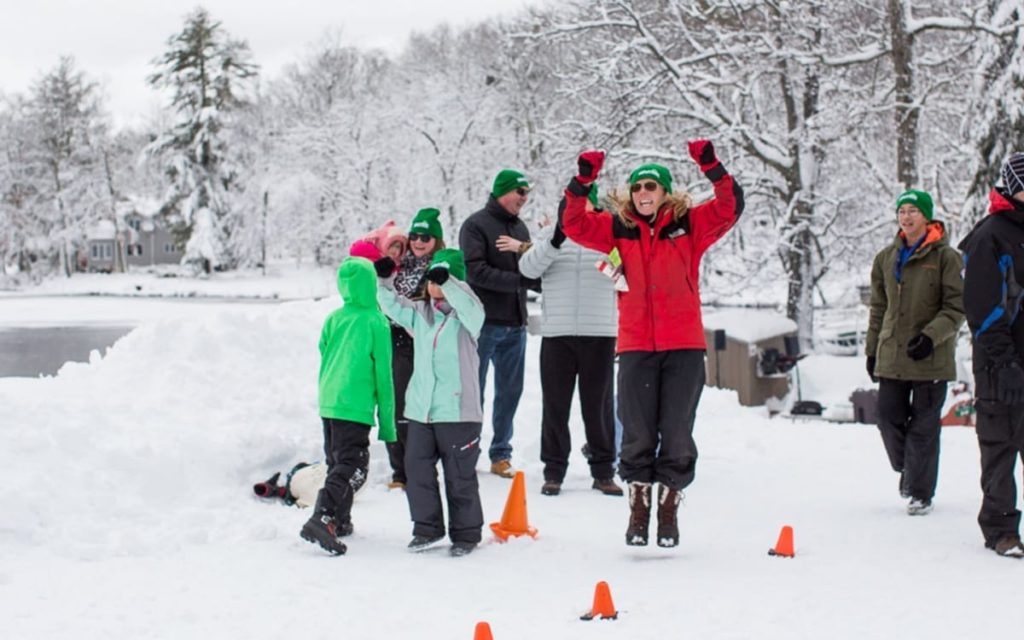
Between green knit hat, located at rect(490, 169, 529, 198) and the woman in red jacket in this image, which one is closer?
the woman in red jacket

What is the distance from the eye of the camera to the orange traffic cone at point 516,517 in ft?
20.1

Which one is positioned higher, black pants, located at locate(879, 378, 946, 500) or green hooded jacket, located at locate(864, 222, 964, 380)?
green hooded jacket, located at locate(864, 222, 964, 380)

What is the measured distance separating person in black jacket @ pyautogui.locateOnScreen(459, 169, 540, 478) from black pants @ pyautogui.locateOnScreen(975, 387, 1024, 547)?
3186 millimetres

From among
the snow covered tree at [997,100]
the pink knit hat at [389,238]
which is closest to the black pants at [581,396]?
the pink knit hat at [389,238]

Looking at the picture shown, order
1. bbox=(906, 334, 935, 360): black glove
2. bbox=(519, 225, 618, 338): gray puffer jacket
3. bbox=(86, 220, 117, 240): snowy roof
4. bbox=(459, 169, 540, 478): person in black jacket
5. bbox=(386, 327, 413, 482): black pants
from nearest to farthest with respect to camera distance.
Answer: bbox=(906, 334, 935, 360): black glove
bbox=(386, 327, 413, 482): black pants
bbox=(519, 225, 618, 338): gray puffer jacket
bbox=(459, 169, 540, 478): person in black jacket
bbox=(86, 220, 117, 240): snowy roof

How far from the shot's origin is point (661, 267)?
18.6 ft

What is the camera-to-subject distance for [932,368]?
653 centimetres

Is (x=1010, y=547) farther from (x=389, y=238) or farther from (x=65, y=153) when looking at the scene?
(x=65, y=153)

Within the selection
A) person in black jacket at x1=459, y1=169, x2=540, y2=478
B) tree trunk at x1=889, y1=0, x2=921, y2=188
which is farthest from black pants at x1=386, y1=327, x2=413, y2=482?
tree trunk at x1=889, y1=0, x2=921, y2=188

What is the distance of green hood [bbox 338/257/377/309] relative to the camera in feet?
20.5

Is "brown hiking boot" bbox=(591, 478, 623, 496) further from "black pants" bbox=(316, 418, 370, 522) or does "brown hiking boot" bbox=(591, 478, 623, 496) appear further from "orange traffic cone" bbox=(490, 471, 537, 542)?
"black pants" bbox=(316, 418, 370, 522)

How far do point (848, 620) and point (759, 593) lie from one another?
52 cm

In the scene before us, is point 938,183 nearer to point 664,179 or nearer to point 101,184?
point 664,179

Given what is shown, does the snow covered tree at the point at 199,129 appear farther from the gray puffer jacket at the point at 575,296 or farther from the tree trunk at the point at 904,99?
the gray puffer jacket at the point at 575,296
